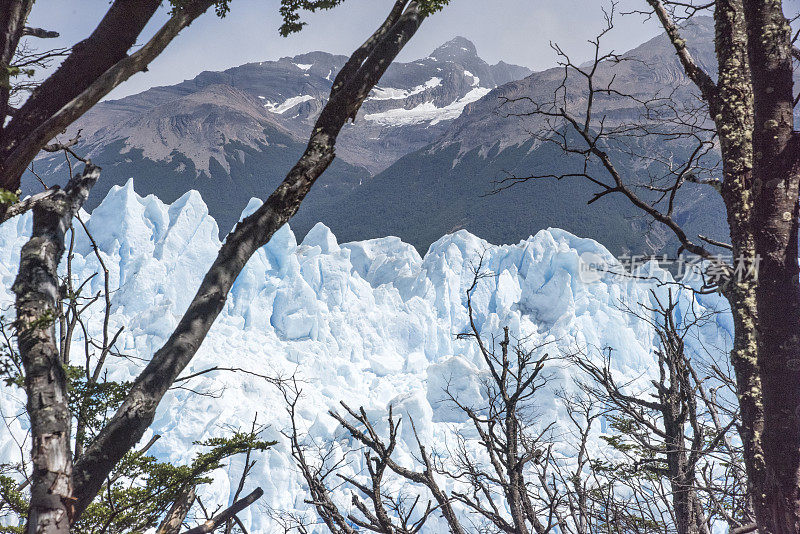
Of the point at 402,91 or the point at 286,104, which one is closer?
the point at 286,104

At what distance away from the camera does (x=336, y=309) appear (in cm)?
2361

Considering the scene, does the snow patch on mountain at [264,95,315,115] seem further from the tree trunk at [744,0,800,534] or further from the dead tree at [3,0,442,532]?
the tree trunk at [744,0,800,534]

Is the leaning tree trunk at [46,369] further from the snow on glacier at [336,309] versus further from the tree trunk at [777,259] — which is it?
the snow on glacier at [336,309]

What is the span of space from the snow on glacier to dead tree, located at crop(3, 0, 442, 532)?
1536cm

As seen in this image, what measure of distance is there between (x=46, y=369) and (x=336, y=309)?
22275 millimetres

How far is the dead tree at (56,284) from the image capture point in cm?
137

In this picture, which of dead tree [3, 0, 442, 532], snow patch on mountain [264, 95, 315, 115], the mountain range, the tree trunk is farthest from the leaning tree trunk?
snow patch on mountain [264, 95, 315, 115]

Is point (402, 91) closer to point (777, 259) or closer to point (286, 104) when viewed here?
point (286, 104)

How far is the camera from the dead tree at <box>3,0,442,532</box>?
137 cm

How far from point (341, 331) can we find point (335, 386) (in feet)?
9.92

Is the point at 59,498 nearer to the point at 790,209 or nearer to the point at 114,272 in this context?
the point at 790,209

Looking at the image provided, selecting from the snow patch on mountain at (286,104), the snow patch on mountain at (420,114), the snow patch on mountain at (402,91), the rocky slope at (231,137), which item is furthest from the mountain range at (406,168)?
the snow patch on mountain at (402,91)

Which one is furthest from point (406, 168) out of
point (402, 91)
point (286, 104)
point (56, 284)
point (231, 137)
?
point (402, 91)

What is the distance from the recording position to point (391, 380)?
858 inches
